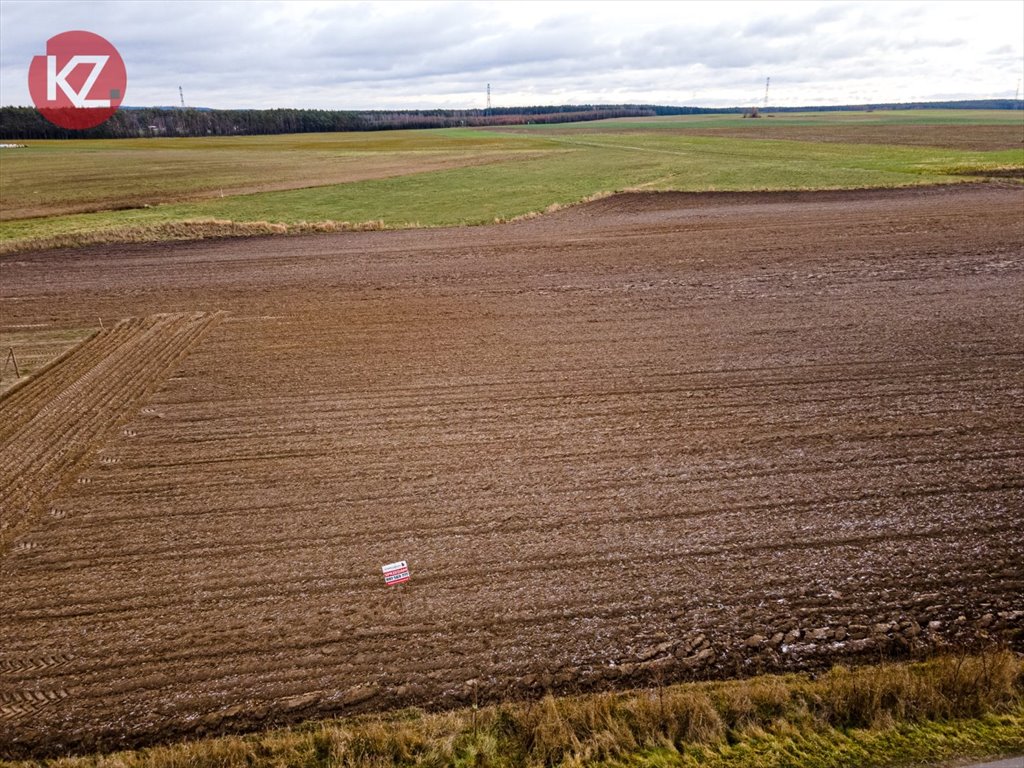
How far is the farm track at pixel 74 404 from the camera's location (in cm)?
1107

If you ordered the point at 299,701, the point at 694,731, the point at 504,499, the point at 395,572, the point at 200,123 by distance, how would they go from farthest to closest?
the point at 200,123 → the point at 504,499 → the point at 395,572 → the point at 299,701 → the point at 694,731

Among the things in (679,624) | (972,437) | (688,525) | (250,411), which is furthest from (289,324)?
(972,437)

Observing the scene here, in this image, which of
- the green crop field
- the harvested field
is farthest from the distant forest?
the harvested field

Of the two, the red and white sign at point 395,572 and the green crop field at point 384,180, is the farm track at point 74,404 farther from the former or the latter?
the green crop field at point 384,180

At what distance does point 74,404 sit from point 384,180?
135ft

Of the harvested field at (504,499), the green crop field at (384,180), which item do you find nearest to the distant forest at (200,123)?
the green crop field at (384,180)

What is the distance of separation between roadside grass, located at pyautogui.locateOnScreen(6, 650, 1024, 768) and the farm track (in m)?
5.71

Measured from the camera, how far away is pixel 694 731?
6605 millimetres

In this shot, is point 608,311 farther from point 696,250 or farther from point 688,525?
point 688,525

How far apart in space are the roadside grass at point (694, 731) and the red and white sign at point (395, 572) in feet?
6.48

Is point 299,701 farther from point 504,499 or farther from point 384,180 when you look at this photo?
point 384,180

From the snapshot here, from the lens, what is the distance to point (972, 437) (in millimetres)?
11828

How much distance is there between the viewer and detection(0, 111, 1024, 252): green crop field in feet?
115

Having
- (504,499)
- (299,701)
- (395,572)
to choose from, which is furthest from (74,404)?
(299,701)
